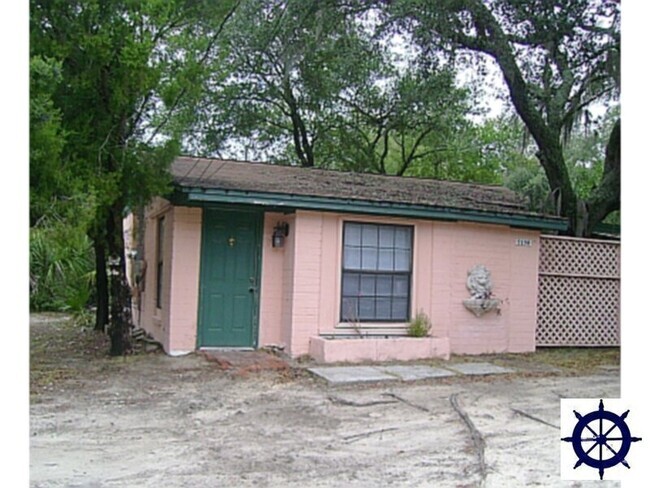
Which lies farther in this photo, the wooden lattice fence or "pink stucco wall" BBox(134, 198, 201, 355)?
the wooden lattice fence

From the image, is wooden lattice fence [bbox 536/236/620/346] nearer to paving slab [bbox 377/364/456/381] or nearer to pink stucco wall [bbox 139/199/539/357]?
pink stucco wall [bbox 139/199/539/357]

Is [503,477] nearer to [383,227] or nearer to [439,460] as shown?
[439,460]

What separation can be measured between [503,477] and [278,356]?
16.7 feet

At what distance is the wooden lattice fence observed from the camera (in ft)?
35.9

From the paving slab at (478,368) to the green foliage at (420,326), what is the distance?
33.4 inches

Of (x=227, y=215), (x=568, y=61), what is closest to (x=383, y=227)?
(x=227, y=215)

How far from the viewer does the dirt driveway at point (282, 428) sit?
446 cm

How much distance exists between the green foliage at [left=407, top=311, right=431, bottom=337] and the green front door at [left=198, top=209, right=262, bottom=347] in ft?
7.32

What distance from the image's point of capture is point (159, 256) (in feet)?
34.6

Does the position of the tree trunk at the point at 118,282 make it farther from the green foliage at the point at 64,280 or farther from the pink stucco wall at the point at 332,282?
the green foliage at the point at 64,280

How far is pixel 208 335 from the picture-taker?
9367 millimetres

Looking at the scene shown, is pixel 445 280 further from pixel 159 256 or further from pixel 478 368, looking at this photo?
pixel 159 256

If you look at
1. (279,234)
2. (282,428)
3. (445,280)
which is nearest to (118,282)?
(279,234)

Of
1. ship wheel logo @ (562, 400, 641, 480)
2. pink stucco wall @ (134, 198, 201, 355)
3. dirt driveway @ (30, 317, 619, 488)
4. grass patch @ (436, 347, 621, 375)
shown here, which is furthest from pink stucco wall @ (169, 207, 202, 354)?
ship wheel logo @ (562, 400, 641, 480)
